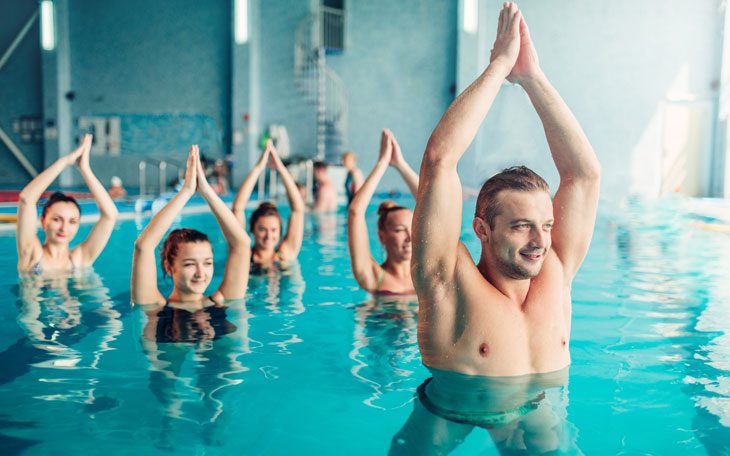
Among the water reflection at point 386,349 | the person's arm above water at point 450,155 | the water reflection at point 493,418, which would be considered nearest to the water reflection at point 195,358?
the water reflection at point 386,349

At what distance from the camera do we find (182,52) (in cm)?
1859

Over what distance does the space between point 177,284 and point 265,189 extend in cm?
1316

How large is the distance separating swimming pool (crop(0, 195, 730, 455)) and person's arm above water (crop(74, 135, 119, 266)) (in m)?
0.33

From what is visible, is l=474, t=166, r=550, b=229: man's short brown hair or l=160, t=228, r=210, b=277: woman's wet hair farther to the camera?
l=160, t=228, r=210, b=277: woman's wet hair

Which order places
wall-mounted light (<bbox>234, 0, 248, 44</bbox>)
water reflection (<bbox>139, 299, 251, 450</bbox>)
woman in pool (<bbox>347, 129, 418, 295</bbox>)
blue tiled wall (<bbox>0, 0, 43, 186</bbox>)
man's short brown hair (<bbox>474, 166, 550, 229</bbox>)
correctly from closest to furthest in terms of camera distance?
1. man's short brown hair (<bbox>474, 166, 550, 229</bbox>)
2. water reflection (<bbox>139, 299, 251, 450</bbox>)
3. woman in pool (<bbox>347, 129, 418, 295</bbox>)
4. wall-mounted light (<bbox>234, 0, 248, 44</bbox>)
5. blue tiled wall (<bbox>0, 0, 43, 186</bbox>)

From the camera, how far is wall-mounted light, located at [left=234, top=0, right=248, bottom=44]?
1709 centimetres

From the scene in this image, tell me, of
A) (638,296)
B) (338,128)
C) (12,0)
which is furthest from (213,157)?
(638,296)

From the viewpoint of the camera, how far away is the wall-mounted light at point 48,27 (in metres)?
19.3

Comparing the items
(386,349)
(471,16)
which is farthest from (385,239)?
(471,16)

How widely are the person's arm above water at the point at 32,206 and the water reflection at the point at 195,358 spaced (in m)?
1.08

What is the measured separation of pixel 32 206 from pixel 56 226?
27 centimetres

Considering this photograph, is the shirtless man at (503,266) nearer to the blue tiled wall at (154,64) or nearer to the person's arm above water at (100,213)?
the person's arm above water at (100,213)

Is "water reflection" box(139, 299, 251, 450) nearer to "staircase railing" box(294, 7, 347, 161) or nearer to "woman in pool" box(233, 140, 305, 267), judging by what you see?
"woman in pool" box(233, 140, 305, 267)

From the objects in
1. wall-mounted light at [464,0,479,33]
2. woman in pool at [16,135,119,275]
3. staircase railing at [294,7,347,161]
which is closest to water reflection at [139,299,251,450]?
woman in pool at [16,135,119,275]
